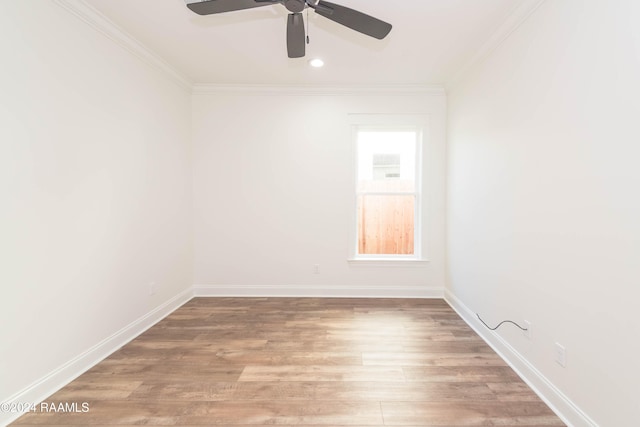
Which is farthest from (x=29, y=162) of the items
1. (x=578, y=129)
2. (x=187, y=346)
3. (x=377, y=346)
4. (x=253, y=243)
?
(x=578, y=129)

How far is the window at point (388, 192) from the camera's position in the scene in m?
3.69

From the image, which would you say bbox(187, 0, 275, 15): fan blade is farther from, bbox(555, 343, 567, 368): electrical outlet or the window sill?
the window sill

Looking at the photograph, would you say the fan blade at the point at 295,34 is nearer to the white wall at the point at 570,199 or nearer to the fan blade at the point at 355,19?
the fan blade at the point at 355,19

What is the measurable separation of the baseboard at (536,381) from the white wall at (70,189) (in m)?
3.20

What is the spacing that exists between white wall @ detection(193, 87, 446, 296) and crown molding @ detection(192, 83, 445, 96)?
1.0 inches

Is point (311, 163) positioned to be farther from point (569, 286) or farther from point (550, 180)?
point (569, 286)

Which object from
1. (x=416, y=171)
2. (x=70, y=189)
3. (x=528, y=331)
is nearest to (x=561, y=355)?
(x=528, y=331)

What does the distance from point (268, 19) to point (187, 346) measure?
9.09 feet

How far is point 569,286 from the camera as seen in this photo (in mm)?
1644

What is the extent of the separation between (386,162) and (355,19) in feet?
7.18

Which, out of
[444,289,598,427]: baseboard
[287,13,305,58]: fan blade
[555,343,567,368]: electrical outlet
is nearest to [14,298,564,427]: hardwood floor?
[444,289,598,427]: baseboard

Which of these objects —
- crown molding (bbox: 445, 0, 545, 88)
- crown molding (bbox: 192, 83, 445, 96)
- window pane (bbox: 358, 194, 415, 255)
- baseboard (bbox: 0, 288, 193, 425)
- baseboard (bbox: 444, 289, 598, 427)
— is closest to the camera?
baseboard (bbox: 444, 289, 598, 427)

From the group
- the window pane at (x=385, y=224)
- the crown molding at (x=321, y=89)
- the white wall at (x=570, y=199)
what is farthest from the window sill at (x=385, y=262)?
the crown molding at (x=321, y=89)

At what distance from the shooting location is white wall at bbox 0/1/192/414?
5.38 ft
